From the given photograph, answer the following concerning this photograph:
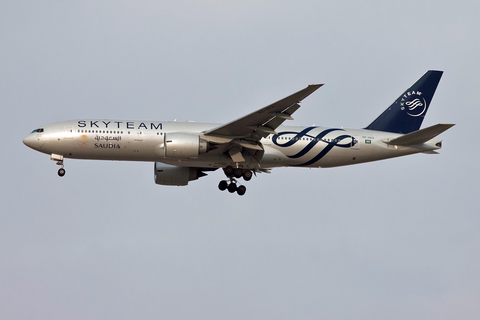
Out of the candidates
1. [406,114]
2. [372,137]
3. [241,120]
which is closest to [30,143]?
[241,120]

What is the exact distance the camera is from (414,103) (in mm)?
41688

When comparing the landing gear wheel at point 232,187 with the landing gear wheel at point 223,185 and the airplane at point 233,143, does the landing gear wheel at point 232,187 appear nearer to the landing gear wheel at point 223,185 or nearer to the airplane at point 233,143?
the airplane at point 233,143

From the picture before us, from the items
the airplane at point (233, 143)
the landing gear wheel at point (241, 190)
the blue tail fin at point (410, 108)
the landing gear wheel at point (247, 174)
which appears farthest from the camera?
the blue tail fin at point (410, 108)

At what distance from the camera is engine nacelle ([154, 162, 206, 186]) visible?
40.7 m

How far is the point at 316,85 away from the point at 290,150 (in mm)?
7853

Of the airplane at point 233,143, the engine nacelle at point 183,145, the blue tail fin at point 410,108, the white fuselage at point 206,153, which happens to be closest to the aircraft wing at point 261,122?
the airplane at point 233,143

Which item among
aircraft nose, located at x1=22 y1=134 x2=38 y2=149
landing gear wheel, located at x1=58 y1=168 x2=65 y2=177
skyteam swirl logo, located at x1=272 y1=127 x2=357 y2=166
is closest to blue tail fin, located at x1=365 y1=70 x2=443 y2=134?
skyteam swirl logo, located at x1=272 y1=127 x2=357 y2=166

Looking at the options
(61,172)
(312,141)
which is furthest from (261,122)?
(61,172)

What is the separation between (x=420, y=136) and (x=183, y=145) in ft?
43.7

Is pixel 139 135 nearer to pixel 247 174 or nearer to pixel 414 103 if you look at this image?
pixel 247 174

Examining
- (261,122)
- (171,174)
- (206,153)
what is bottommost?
(171,174)

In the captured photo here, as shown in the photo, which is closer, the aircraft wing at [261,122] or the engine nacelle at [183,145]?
the aircraft wing at [261,122]

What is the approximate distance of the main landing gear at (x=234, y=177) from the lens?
38656 millimetres

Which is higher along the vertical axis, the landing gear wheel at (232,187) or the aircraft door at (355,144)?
the aircraft door at (355,144)
